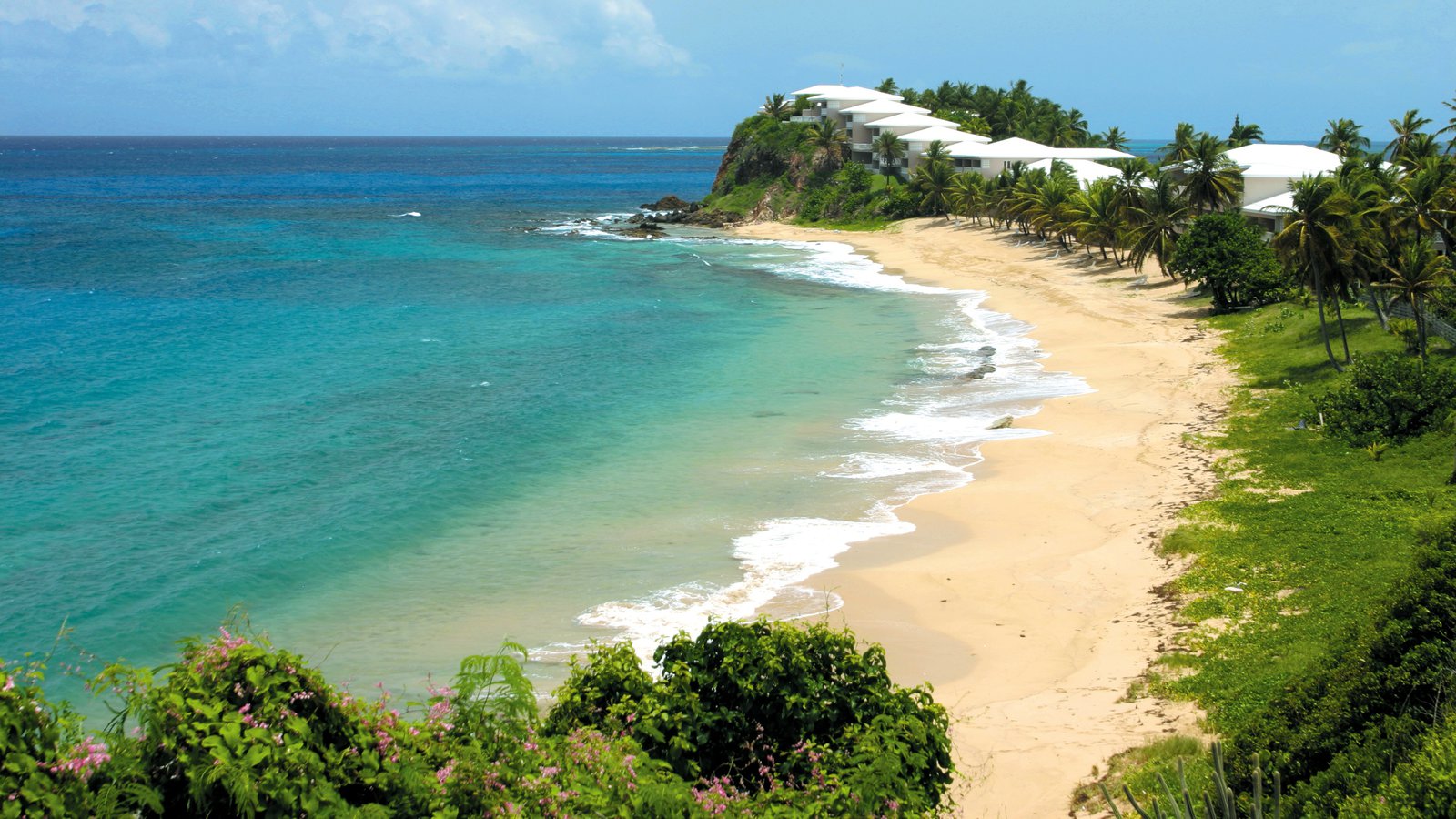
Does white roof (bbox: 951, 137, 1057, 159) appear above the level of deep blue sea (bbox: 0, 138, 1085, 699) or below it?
above

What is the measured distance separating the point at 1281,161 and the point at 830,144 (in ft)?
141

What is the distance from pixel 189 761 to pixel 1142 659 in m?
13.8

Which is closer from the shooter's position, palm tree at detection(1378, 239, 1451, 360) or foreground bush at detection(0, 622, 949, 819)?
foreground bush at detection(0, 622, 949, 819)

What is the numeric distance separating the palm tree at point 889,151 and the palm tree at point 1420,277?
192 feet

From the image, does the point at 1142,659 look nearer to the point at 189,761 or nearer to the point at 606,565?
the point at 606,565

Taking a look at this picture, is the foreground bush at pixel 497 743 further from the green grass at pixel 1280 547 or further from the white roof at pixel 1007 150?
the white roof at pixel 1007 150

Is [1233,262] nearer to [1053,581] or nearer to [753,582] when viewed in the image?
[1053,581]

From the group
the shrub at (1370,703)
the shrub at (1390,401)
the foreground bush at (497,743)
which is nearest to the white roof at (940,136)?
the shrub at (1390,401)

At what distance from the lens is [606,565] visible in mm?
22578

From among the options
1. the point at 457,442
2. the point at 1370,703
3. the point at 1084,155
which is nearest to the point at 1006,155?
the point at 1084,155

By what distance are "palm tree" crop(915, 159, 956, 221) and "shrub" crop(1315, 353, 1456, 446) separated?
53.9m

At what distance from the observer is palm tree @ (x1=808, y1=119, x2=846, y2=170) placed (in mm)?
92188

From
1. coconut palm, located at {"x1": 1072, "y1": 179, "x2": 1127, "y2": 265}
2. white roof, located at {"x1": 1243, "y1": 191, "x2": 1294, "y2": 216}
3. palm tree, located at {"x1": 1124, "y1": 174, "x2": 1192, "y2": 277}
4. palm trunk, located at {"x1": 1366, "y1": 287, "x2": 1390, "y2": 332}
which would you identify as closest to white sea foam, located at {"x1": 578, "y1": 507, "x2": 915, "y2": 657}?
palm trunk, located at {"x1": 1366, "y1": 287, "x2": 1390, "y2": 332}

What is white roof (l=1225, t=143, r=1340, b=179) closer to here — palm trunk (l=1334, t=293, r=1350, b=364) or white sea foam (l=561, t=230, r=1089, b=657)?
white sea foam (l=561, t=230, r=1089, b=657)
